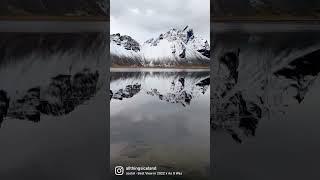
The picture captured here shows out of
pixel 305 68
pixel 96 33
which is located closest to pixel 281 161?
pixel 305 68

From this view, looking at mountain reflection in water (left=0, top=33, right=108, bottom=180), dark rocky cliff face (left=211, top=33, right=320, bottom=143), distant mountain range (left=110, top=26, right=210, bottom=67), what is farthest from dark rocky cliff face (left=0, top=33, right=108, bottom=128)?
dark rocky cliff face (left=211, top=33, right=320, bottom=143)

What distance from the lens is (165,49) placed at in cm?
232

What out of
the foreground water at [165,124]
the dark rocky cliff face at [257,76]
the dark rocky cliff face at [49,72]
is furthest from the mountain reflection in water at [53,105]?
the dark rocky cliff face at [257,76]

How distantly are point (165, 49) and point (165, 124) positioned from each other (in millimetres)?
491

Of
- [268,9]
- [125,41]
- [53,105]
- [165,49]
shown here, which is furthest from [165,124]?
[268,9]

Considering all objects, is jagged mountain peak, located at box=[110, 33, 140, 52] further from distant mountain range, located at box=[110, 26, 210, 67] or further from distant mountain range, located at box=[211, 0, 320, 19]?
distant mountain range, located at box=[211, 0, 320, 19]

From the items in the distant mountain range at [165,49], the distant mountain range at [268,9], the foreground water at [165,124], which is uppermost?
the distant mountain range at [268,9]

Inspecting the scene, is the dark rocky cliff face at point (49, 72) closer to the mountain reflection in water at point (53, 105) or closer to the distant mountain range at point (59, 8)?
the mountain reflection in water at point (53, 105)

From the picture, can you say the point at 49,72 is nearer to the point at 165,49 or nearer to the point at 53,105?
the point at 53,105

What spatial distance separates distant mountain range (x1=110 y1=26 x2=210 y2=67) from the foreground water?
0.07 meters

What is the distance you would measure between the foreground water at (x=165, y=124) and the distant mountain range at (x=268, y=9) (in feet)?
1.42

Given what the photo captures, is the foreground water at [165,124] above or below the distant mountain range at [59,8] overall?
below

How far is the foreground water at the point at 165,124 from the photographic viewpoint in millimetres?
2307

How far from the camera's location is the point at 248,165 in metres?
2.32
